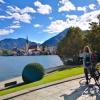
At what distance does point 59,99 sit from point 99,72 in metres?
2.97

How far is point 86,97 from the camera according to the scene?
31.5ft

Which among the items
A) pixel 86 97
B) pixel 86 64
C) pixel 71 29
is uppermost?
pixel 71 29

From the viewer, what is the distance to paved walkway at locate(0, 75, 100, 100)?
385 inches

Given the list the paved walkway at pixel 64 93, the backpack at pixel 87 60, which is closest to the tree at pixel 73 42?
the backpack at pixel 87 60

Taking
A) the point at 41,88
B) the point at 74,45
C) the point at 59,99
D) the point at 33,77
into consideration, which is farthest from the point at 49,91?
the point at 74,45

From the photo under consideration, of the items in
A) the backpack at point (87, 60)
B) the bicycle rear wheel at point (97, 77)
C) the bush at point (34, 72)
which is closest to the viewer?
the bicycle rear wheel at point (97, 77)

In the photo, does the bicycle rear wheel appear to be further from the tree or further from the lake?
the tree

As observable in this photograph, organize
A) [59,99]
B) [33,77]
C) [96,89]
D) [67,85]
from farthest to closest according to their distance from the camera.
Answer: [33,77]
[67,85]
[96,89]
[59,99]

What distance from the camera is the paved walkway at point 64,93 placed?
9.77 metres

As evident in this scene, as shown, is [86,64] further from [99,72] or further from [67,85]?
[67,85]

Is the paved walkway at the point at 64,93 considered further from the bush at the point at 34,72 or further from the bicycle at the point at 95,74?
the bush at the point at 34,72

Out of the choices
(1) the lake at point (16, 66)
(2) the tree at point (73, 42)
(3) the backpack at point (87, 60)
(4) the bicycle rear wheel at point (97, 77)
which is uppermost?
(2) the tree at point (73, 42)

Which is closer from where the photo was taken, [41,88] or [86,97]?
[86,97]

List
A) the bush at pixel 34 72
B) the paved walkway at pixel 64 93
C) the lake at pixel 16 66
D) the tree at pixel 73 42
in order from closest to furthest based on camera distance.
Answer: the paved walkway at pixel 64 93 < the bush at pixel 34 72 < the lake at pixel 16 66 < the tree at pixel 73 42
